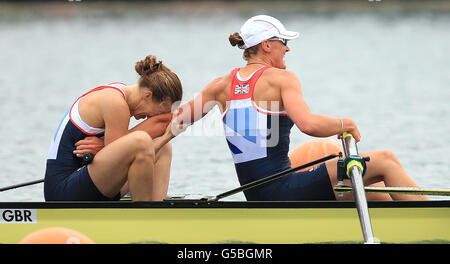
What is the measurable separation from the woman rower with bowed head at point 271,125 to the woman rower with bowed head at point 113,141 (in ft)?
1.62

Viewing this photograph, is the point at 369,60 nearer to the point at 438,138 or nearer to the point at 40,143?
the point at 438,138

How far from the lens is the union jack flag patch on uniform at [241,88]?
258 inches

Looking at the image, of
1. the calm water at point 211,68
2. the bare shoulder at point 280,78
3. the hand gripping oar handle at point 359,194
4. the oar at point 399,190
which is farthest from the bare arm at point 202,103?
the oar at point 399,190

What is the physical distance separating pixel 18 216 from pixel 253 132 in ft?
6.07

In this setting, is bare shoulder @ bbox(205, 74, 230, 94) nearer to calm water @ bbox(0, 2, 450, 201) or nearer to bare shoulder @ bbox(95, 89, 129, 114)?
bare shoulder @ bbox(95, 89, 129, 114)

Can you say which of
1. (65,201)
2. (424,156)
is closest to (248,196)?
(65,201)

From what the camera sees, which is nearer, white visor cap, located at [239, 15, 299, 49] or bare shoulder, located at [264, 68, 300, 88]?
bare shoulder, located at [264, 68, 300, 88]

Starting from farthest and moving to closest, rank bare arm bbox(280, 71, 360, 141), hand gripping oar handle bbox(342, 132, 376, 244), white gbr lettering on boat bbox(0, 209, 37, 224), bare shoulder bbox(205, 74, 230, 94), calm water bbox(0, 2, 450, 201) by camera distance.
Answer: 1. calm water bbox(0, 2, 450, 201)
2. bare shoulder bbox(205, 74, 230, 94)
3. white gbr lettering on boat bbox(0, 209, 37, 224)
4. bare arm bbox(280, 71, 360, 141)
5. hand gripping oar handle bbox(342, 132, 376, 244)

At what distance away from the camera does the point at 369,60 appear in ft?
87.2

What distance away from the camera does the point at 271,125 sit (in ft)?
21.5

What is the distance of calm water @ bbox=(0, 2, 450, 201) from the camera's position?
41.0ft

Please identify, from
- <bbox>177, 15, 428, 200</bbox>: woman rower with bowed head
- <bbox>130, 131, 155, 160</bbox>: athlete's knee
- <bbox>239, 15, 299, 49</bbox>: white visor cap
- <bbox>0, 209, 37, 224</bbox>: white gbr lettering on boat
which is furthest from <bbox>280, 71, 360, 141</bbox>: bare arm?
<bbox>0, 209, 37, 224</bbox>: white gbr lettering on boat

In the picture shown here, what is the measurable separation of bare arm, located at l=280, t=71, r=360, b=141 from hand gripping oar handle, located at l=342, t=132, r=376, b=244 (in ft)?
0.33

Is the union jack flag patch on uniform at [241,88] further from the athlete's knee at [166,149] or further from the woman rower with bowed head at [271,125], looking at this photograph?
the athlete's knee at [166,149]
